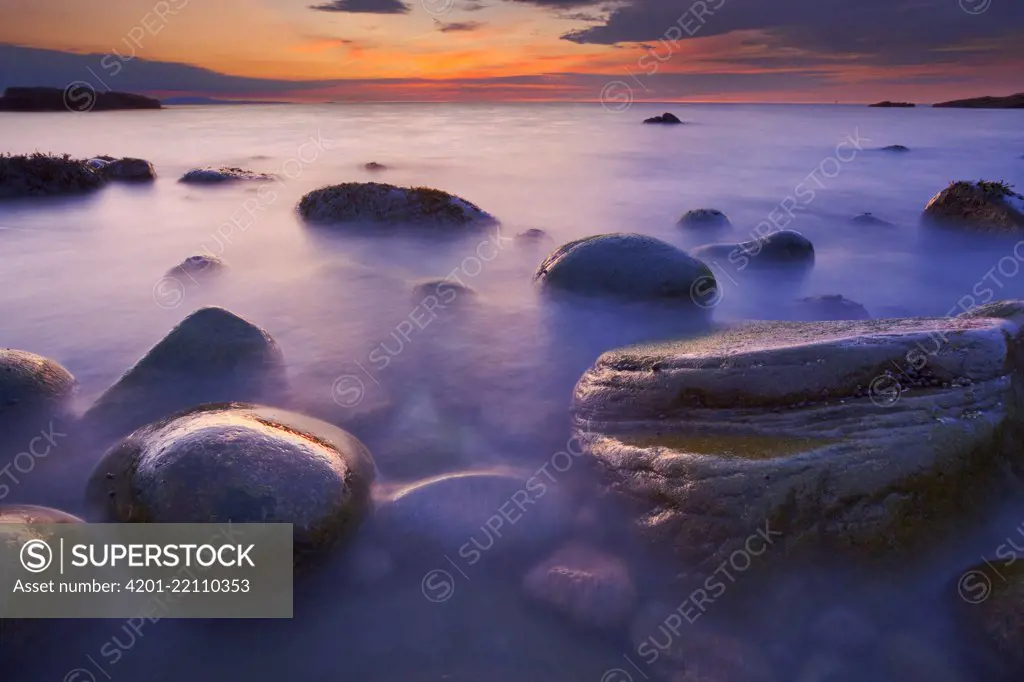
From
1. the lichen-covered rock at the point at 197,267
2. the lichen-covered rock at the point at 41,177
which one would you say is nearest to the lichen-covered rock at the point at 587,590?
the lichen-covered rock at the point at 197,267

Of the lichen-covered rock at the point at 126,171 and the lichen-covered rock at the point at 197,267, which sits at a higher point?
the lichen-covered rock at the point at 197,267

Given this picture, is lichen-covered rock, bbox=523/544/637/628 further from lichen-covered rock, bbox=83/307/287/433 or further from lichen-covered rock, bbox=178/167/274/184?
lichen-covered rock, bbox=178/167/274/184

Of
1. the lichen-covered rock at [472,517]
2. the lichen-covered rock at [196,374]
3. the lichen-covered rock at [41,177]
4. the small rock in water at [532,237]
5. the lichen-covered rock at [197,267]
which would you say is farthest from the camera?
the lichen-covered rock at [41,177]

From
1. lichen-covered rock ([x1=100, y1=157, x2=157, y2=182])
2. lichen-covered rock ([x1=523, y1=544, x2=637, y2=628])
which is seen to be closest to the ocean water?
lichen-covered rock ([x1=523, y1=544, x2=637, y2=628])

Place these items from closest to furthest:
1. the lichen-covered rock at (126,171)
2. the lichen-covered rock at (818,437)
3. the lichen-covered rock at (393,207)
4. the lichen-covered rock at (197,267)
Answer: the lichen-covered rock at (818,437) < the lichen-covered rock at (197,267) < the lichen-covered rock at (393,207) < the lichen-covered rock at (126,171)

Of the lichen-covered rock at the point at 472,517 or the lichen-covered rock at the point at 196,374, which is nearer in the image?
the lichen-covered rock at the point at 472,517

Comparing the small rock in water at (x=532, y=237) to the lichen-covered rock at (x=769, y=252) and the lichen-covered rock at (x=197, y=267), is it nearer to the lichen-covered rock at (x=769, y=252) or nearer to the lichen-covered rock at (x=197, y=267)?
the lichen-covered rock at (x=769, y=252)

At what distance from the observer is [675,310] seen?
20.1ft

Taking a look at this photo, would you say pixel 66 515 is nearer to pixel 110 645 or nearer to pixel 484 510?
A: pixel 110 645

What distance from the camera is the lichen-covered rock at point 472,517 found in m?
3.22

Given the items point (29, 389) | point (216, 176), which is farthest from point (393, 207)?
point (216, 176)

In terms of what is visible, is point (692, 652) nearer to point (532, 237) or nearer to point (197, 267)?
point (197, 267)

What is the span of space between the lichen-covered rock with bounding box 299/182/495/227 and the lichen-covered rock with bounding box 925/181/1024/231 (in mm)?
7342

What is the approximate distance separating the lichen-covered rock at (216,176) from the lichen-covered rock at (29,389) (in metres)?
11.1
